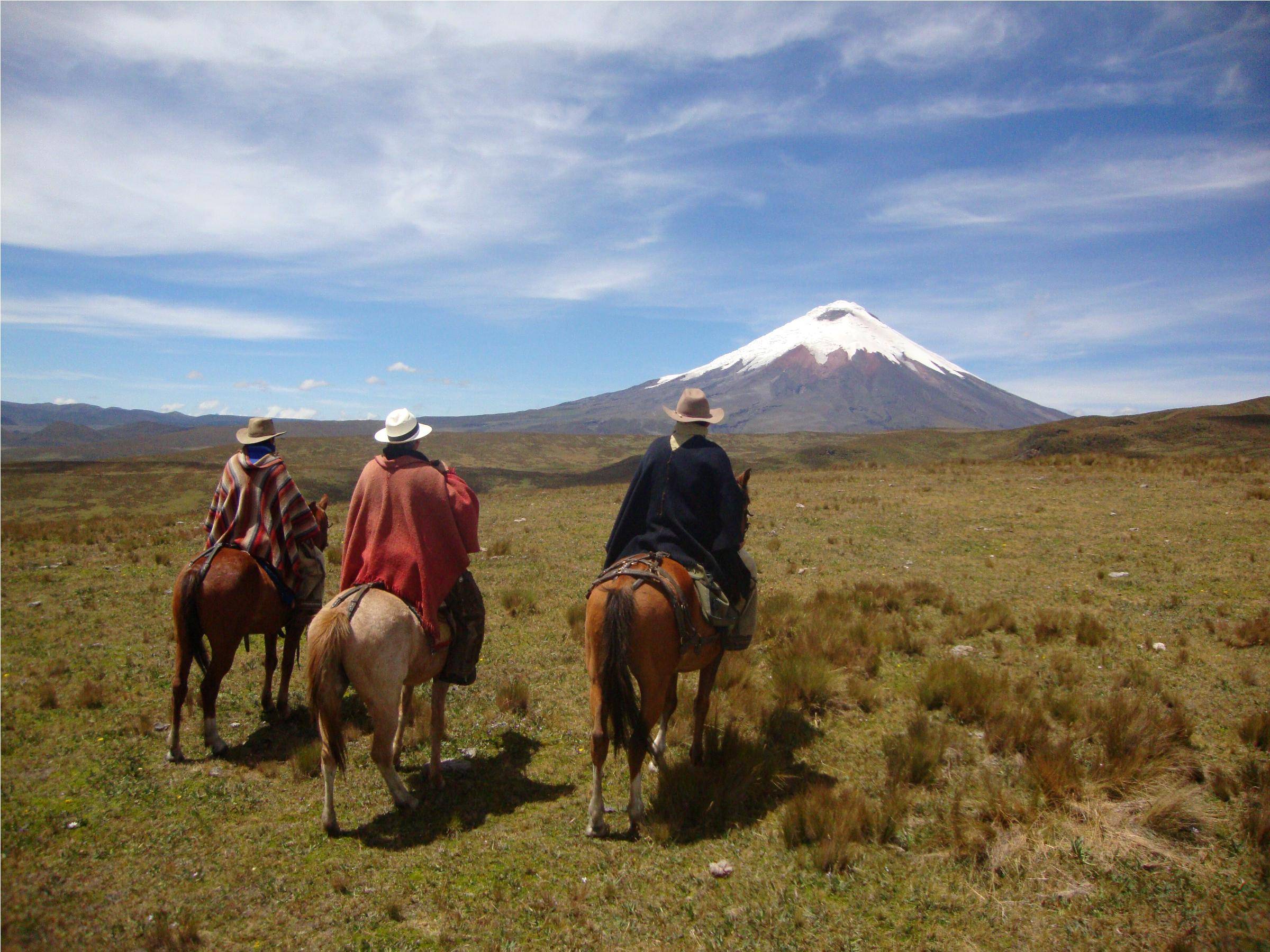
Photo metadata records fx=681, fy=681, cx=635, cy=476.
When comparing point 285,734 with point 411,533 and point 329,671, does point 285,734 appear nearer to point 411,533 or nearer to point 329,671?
point 329,671

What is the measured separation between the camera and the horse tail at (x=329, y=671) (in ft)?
14.8

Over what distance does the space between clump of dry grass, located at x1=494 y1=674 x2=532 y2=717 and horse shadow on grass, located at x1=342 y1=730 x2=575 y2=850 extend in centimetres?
64

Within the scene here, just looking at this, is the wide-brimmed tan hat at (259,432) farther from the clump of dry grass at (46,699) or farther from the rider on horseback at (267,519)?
the clump of dry grass at (46,699)

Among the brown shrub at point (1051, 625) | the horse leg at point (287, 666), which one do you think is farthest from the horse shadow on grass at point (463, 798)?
the brown shrub at point (1051, 625)

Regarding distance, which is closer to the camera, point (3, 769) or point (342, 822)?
point (342, 822)

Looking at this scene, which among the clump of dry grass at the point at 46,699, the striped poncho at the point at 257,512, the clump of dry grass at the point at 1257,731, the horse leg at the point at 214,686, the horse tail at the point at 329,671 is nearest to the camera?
the horse tail at the point at 329,671

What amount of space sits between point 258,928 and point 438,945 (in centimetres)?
102

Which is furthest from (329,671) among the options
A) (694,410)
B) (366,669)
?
(694,410)

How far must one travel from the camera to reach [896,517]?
671 inches

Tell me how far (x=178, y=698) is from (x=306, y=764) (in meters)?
1.29

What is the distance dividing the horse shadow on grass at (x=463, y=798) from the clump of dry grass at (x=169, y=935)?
120 centimetres

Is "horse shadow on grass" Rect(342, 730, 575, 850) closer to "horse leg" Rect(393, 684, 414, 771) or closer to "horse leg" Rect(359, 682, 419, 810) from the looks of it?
"horse leg" Rect(393, 684, 414, 771)

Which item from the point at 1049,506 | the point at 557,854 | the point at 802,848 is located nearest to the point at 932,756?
the point at 802,848

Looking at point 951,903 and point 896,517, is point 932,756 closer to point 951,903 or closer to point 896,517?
point 951,903
